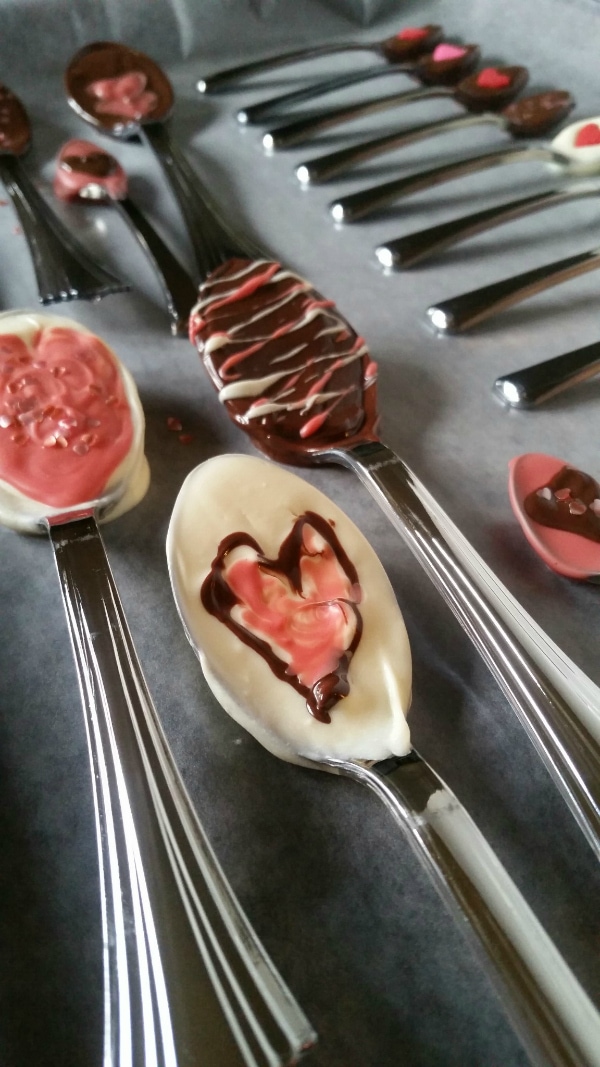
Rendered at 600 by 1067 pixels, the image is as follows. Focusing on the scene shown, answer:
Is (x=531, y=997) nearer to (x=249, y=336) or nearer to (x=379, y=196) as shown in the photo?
(x=249, y=336)

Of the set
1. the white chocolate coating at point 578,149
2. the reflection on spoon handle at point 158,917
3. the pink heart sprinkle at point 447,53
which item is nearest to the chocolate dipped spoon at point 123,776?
the reflection on spoon handle at point 158,917

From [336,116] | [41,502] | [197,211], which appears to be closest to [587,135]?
[336,116]

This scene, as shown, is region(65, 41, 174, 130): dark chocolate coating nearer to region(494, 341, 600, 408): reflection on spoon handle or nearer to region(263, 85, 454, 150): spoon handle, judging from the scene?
region(263, 85, 454, 150): spoon handle

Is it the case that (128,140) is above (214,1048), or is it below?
above

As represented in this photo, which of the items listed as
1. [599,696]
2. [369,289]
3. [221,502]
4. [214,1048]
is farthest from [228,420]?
[214,1048]

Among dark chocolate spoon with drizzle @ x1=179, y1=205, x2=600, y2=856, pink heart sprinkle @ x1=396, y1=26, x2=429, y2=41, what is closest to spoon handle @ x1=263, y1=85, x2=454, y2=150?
pink heart sprinkle @ x1=396, y1=26, x2=429, y2=41

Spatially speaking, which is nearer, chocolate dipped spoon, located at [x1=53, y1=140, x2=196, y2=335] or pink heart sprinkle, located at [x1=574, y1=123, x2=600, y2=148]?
chocolate dipped spoon, located at [x1=53, y1=140, x2=196, y2=335]

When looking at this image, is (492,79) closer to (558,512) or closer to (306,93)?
(306,93)
